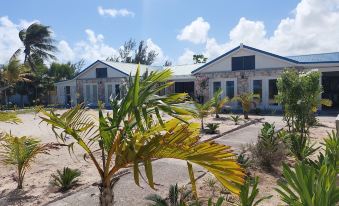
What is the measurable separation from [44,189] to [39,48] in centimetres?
4060

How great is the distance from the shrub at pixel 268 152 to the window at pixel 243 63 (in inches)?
674

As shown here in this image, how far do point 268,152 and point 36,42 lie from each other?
41.0 meters

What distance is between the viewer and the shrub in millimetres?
7918

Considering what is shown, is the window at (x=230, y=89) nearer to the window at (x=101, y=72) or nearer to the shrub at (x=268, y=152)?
the window at (x=101, y=72)

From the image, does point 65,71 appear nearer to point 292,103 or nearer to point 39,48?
point 39,48

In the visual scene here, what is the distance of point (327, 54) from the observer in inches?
979

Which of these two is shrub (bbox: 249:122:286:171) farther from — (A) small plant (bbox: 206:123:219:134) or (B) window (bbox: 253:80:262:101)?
(B) window (bbox: 253:80:262:101)

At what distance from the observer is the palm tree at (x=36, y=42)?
140 feet

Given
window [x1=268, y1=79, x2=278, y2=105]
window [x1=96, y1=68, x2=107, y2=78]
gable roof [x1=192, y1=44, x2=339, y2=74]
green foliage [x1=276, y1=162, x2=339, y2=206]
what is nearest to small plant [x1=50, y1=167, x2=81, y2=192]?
green foliage [x1=276, y1=162, x2=339, y2=206]

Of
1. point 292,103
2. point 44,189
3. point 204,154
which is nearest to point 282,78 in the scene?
point 292,103

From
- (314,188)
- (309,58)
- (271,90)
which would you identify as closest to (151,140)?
(314,188)

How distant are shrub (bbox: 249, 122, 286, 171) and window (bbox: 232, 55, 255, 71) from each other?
1713 centimetres

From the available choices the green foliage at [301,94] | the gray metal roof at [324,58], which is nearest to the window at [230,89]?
the gray metal roof at [324,58]

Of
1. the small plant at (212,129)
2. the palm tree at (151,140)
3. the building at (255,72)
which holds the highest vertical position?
the building at (255,72)
